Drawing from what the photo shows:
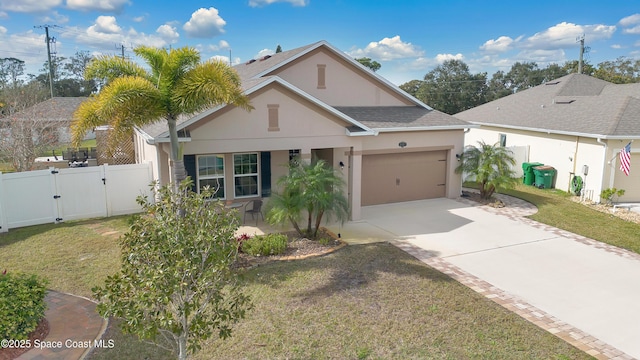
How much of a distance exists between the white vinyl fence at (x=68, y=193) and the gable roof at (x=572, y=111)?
18.1 meters

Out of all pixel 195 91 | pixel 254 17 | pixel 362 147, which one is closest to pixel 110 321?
pixel 195 91

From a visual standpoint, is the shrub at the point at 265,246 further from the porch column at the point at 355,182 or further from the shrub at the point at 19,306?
the shrub at the point at 19,306

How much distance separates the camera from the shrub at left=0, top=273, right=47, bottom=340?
20.1 feet

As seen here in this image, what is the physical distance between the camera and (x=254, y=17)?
26.3m

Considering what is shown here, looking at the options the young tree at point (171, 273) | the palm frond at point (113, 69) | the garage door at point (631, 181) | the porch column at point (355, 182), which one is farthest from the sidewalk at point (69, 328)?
the garage door at point (631, 181)

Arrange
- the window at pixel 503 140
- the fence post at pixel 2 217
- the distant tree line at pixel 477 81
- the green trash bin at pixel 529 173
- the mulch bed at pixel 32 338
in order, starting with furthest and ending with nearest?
the distant tree line at pixel 477 81
the window at pixel 503 140
the green trash bin at pixel 529 173
the fence post at pixel 2 217
the mulch bed at pixel 32 338

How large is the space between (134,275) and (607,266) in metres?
11.0

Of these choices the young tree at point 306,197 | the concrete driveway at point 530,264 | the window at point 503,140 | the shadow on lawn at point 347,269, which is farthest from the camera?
the window at point 503,140

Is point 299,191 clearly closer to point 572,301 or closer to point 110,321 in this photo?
point 110,321

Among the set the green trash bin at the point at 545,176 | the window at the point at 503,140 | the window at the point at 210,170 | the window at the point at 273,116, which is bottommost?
the green trash bin at the point at 545,176

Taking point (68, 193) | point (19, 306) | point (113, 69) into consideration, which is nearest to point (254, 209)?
point (113, 69)

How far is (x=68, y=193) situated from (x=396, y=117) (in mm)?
12067

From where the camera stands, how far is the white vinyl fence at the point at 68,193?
12.8 m

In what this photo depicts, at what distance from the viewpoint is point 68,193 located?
13.6 metres
